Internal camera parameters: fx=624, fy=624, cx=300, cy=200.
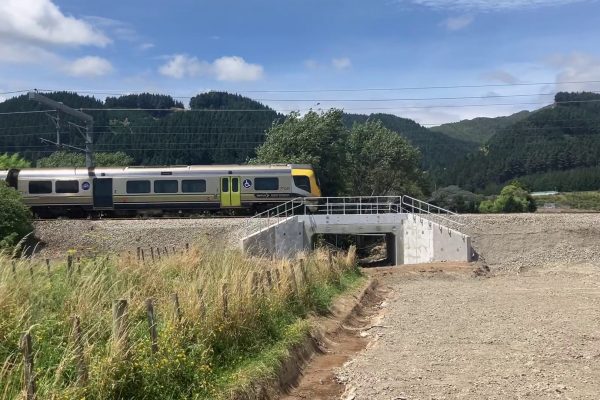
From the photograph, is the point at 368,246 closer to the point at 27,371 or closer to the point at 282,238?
the point at 282,238

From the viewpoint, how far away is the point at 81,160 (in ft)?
291

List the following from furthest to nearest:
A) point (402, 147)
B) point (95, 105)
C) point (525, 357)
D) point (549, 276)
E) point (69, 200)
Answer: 1. point (95, 105)
2. point (402, 147)
3. point (69, 200)
4. point (549, 276)
5. point (525, 357)

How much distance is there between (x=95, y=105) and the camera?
130 m

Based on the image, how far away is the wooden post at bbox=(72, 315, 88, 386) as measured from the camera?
5098mm

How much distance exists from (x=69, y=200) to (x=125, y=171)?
10.8ft

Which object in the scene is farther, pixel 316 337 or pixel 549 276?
pixel 549 276

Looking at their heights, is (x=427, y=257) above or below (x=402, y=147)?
below

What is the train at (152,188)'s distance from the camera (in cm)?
3288

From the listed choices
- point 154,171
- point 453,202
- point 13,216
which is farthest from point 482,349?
point 453,202

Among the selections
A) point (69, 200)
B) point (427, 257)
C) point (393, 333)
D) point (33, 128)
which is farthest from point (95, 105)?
point (393, 333)

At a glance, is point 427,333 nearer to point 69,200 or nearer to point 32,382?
point 32,382

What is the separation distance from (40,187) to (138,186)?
17.0ft

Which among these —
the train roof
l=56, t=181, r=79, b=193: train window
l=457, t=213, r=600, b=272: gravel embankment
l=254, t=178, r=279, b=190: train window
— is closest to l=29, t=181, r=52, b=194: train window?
the train roof

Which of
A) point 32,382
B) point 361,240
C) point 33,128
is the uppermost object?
point 33,128
